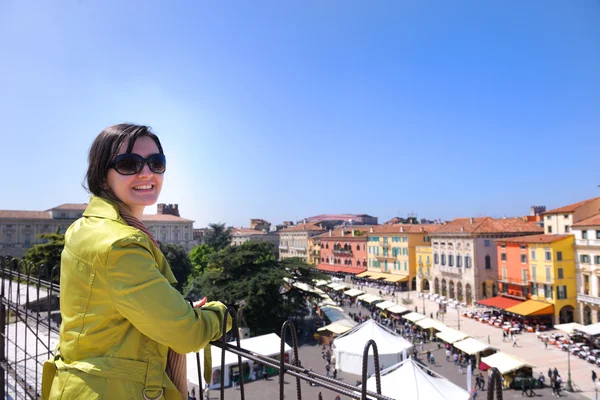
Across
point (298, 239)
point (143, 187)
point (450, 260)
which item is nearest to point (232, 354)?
point (143, 187)

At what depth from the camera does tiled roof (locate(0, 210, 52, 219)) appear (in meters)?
62.9

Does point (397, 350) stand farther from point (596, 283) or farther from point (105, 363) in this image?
point (596, 283)

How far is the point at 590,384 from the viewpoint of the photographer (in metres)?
18.9

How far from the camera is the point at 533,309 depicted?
31.0m

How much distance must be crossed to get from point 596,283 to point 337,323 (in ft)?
64.3

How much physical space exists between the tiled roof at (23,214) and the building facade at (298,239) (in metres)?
41.0

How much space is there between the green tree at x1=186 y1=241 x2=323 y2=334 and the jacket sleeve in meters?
24.5

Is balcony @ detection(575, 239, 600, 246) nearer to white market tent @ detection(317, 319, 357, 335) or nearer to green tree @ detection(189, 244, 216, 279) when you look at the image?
white market tent @ detection(317, 319, 357, 335)

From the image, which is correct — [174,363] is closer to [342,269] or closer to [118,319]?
[118,319]

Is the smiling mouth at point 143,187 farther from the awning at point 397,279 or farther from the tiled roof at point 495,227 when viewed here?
the awning at point 397,279

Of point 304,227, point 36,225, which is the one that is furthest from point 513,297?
point 36,225

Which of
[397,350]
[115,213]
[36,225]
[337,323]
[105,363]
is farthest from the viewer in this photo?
[36,225]

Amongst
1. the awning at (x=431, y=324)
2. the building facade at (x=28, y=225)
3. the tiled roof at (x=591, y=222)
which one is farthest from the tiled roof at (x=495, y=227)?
the building facade at (x=28, y=225)

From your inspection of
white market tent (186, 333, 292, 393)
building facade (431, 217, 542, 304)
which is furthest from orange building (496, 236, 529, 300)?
white market tent (186, 333, 292, 393)
